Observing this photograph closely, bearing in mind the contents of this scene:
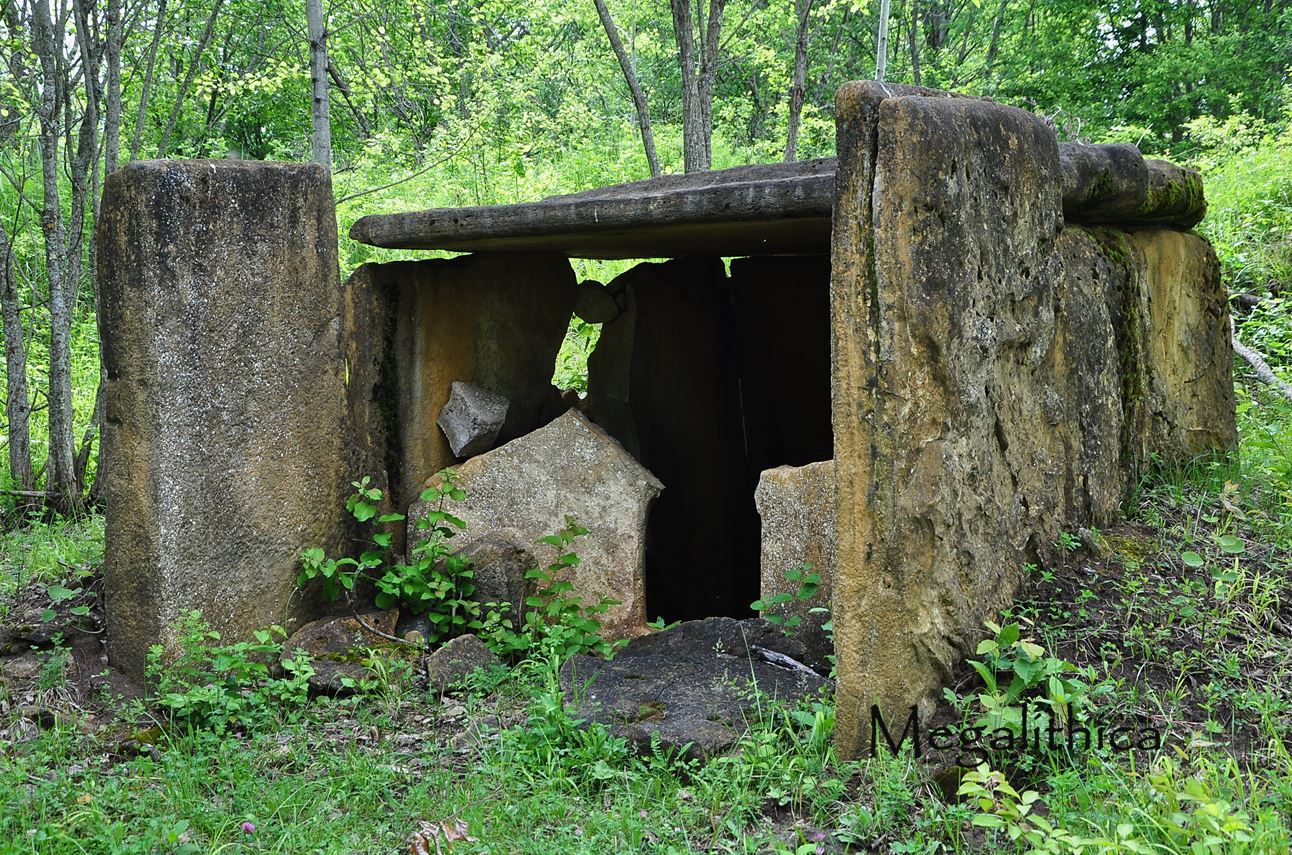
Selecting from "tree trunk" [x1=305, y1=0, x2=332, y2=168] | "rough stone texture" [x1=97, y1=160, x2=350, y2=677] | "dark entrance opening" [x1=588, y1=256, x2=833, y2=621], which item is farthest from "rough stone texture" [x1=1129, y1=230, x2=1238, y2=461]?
"tree trunk" [x1=305, y1=0, x2=332, y2=168]

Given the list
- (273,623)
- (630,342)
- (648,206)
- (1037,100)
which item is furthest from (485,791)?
(1037,100)

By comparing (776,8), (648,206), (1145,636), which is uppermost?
(776,8)

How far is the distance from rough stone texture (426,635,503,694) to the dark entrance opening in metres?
1.77

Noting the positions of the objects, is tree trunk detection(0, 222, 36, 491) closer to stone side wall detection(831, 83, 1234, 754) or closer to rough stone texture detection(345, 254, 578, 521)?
rough stone texture detection(345, 254, 578, 521)

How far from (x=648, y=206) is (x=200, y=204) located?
1.50 m

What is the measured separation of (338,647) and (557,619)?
2.71ft

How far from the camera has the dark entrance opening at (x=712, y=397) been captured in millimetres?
6098

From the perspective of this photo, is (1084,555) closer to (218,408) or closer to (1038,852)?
(1038,852)

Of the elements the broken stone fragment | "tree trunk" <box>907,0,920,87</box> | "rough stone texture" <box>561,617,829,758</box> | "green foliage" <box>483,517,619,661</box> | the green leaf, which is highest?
"tree trunk" <box>907,0,920,87</box>

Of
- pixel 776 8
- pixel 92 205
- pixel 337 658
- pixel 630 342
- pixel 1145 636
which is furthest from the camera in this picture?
pixel 776 8

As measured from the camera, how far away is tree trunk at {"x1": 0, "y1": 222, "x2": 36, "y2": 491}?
705cm

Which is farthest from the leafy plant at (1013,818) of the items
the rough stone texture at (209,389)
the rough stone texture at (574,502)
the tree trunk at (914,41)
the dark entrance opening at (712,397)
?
the tree trunk at (914,41)

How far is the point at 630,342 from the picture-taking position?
6.07 metres

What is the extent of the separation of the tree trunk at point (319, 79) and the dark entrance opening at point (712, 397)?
214cm
